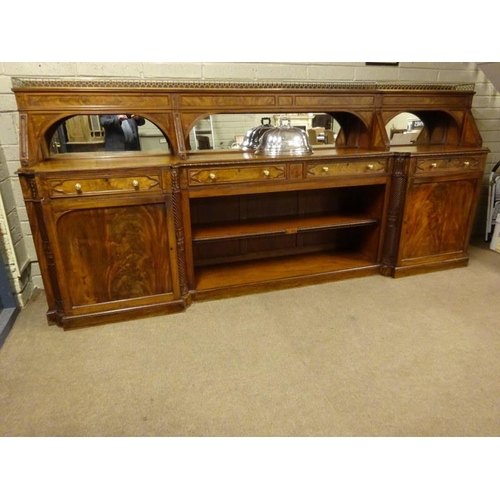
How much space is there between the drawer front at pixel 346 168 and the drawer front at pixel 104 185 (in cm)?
90

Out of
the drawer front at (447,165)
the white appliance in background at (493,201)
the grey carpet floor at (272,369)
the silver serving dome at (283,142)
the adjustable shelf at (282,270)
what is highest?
the silver serving dome at (283,142)

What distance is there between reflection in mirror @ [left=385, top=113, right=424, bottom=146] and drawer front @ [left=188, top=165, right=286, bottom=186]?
132 centimetres

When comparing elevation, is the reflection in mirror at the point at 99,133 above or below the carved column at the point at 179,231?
above

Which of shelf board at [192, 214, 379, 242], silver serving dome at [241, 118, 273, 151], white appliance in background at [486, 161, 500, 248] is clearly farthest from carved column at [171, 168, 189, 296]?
white appliance in background at [486, 161, 500, 248]

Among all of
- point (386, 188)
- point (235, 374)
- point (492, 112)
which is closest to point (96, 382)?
point (235, 374)

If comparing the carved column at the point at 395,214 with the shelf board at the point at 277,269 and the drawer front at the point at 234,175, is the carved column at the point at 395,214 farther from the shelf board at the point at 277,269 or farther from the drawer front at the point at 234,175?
the drawer front at the point at 234,175

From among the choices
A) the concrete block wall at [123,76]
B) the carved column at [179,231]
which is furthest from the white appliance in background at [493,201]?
the carved column at [179,231]

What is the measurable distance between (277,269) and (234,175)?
748mm

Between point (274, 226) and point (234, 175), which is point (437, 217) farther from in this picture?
point (234, 175)

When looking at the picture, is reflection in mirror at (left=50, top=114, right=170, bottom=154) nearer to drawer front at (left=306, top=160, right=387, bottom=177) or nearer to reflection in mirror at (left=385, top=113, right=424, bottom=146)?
drawer front at (left=306, top=160, right=387, bottom=177)

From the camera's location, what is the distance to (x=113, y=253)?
1847mm

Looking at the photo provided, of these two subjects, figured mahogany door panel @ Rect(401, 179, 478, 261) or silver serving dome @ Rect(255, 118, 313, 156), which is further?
figured mahogany door panel @ Rect(401, 179, 478, 261)

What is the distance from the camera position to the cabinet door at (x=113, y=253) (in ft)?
5.76

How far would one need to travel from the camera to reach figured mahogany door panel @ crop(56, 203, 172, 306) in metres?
1.77
